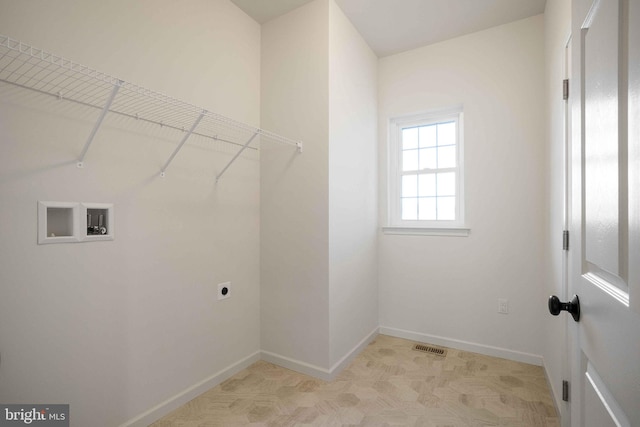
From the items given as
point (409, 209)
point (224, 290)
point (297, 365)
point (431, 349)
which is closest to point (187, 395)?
point (224, 290)

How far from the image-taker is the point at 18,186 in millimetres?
1370

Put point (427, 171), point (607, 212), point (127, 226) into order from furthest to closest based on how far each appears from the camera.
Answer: point (427, 171) < point (127, 226) < point (607, 212)

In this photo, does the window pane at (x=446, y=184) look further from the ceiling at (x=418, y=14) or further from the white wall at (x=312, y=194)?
the ceiling at (x=418, y=14)

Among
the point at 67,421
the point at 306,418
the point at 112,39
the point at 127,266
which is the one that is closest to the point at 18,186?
the point at 127,266

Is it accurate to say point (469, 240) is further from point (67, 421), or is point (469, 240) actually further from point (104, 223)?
point (67, 421)

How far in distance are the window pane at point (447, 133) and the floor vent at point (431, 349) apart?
1921mm

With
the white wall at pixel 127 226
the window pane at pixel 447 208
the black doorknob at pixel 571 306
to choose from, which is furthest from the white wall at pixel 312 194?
the black doorknob at pixel 571 306

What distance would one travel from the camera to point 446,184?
3.04m

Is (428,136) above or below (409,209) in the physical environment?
above

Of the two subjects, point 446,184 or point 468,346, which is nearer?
point 468,346

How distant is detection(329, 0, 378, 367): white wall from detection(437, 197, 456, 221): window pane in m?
0.62

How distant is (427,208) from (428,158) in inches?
19.8

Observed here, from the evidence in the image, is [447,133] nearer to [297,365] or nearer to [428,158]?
[428,158]

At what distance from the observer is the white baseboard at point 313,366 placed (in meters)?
2.34
